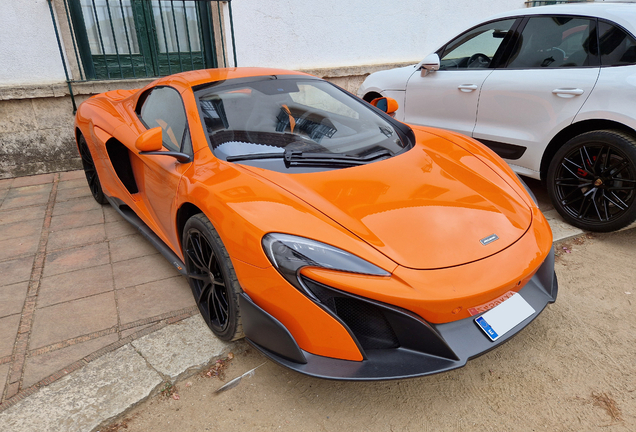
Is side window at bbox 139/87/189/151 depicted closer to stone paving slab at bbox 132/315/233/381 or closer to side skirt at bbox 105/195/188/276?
side skirt at bbox 105/195/188/276

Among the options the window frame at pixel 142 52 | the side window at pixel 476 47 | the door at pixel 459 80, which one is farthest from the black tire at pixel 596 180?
the window frame at pixel 142 52

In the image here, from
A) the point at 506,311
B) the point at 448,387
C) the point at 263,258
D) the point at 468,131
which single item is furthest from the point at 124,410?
the point at 468,131

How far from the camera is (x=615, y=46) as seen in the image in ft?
9.77

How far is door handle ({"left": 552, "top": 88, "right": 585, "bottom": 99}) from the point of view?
10.1ft

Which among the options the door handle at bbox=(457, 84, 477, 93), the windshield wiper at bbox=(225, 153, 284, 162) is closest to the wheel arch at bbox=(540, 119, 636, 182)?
the door handle at bbox=(457, 84, 477, 93)

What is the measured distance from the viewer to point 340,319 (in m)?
1.53

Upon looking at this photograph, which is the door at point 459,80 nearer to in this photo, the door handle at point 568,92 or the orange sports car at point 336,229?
the door handle at point 568,92

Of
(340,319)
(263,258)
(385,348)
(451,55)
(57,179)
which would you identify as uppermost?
(451,55)

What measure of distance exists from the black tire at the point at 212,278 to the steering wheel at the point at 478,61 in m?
3.11

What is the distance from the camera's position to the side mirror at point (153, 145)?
7.28ft

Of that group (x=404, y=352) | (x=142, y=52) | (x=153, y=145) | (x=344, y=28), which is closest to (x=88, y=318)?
(x=153, y=145)

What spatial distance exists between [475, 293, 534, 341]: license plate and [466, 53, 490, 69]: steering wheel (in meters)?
2.83

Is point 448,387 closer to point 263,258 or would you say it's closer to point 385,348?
point 385,348

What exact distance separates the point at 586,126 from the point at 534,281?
197 centimetres
